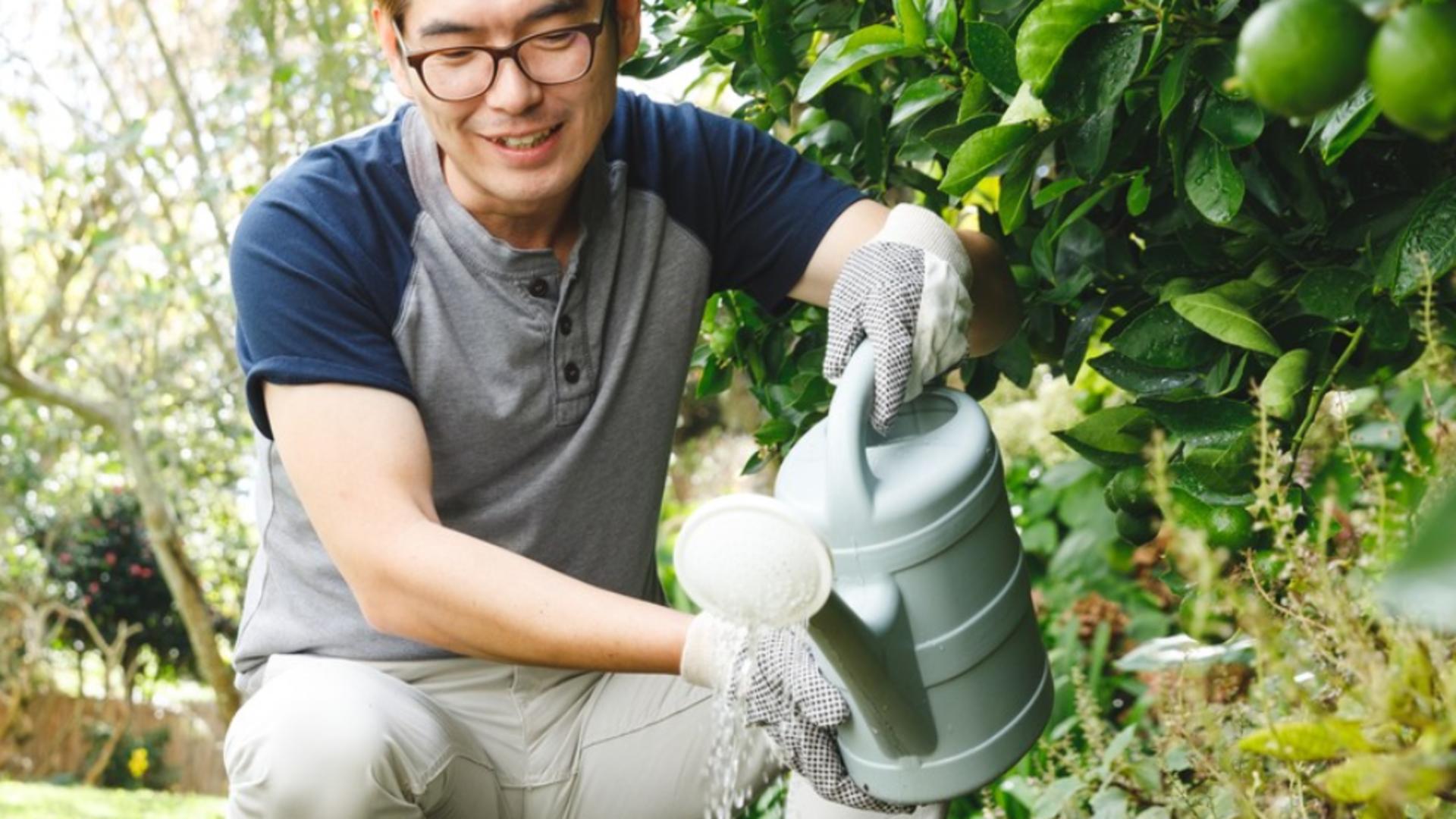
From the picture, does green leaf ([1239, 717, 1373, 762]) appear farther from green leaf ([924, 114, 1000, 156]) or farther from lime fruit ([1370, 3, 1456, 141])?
green leaf ([924, 114, 1000, 156])

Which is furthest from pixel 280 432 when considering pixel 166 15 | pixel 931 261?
pixel 166 15

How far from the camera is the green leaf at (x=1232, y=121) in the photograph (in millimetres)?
1258

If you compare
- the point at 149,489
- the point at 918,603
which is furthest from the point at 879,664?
the point at 149,489

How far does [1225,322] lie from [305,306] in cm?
93

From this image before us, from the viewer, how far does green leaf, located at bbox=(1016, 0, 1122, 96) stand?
3.89ft

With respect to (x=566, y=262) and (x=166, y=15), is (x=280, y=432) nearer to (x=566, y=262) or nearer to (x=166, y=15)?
(x=566, y=262)

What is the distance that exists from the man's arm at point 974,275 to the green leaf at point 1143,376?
229 mm

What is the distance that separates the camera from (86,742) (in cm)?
895

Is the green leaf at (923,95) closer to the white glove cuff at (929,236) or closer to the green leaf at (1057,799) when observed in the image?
the white glove cuff at (929,236)

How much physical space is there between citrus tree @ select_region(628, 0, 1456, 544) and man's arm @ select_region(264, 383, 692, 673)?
469 millimetres

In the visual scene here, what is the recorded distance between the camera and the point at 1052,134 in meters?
1.37

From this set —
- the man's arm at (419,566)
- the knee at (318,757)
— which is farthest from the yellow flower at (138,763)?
the man's arm at (419,566)

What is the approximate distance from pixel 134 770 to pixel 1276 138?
28.5ft

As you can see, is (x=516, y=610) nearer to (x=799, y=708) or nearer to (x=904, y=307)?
(x=799, y=708)
